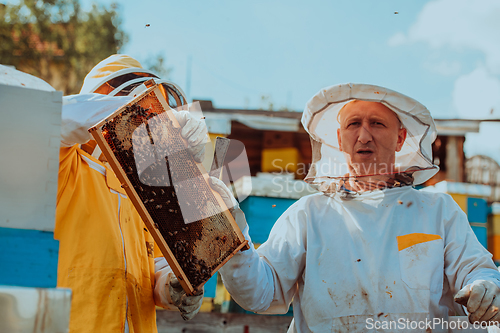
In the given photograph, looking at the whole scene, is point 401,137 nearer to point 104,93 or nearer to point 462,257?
point 462,257

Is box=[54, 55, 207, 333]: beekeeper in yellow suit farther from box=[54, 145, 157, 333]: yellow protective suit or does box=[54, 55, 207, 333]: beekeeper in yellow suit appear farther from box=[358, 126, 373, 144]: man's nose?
box=[358, 126, 373, 144]: man's nose

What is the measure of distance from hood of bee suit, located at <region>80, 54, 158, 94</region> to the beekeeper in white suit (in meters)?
0.83

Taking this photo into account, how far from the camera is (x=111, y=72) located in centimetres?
236

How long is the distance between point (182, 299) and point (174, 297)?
75 millimetres

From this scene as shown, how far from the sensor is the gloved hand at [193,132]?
74.0 inches

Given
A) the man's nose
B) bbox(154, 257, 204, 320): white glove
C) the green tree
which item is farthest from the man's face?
the green tree

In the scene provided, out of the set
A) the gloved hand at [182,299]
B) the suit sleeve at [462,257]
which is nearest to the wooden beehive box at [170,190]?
the gloved hand at [182,299]

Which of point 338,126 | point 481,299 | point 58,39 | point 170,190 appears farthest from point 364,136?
point 58,39

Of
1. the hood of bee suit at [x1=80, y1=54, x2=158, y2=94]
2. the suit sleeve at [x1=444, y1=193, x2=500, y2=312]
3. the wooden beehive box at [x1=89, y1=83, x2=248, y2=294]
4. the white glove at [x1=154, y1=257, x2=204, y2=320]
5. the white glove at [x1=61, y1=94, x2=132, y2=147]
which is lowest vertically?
the white glove at [x1=154, y1=257, x2=204, y2=320]

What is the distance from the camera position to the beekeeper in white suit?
197cm

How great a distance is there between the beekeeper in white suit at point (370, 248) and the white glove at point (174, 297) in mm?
286

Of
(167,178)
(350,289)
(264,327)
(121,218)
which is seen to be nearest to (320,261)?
(350,289)

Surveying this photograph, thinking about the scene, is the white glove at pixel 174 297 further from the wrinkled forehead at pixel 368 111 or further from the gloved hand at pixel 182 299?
the wrinkled forehead at pixel 368 111

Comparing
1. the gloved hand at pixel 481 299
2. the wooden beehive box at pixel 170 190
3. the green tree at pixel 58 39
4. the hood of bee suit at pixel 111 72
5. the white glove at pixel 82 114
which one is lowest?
the gloved hand at pixel 481 299
